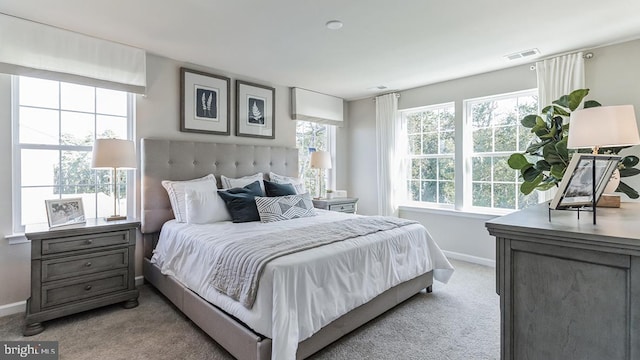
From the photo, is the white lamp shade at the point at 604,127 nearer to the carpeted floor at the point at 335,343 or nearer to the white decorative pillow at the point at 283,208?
the carpeted floor at the point at 335,343

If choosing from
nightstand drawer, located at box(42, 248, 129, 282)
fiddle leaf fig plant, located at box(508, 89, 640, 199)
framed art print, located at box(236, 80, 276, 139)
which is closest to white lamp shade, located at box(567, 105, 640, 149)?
fiddle leaf fig plant, located at box(508, 89, 640, 199)

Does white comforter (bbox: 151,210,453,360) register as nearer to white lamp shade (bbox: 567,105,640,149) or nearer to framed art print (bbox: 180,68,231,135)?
framed art print (bbox: 180,68,231,135)

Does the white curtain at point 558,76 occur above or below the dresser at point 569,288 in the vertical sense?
above

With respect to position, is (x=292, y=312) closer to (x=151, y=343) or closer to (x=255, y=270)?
(x=255, y=270)

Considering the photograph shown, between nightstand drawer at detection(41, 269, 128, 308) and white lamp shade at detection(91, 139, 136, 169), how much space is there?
3.01 feet

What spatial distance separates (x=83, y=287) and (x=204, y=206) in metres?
1.11

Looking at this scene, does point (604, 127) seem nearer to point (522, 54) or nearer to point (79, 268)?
point (522, 54)

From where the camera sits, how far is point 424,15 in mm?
2402

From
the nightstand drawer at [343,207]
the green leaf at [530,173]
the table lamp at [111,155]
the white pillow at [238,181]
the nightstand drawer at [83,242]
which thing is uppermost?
the table lamp at [111,155]

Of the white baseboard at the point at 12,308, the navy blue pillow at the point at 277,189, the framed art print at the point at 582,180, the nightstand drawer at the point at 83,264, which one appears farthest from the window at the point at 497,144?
the white baseboard at the point at 12,308

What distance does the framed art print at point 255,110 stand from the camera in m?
3.90

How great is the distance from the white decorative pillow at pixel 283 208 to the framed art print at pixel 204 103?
1.18 metres

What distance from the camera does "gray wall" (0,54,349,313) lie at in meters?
2.49

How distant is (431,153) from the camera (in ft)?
14.7
